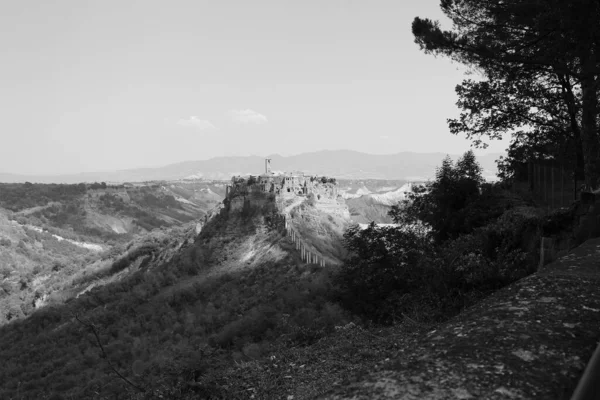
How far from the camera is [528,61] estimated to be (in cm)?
1195

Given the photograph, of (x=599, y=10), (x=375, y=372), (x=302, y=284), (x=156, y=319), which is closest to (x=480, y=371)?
(x=375, y=372)

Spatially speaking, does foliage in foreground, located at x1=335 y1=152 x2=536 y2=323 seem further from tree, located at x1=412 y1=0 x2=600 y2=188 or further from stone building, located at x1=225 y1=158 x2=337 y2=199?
stone building, located at x1=225 y1=158 x2=337 y2=199

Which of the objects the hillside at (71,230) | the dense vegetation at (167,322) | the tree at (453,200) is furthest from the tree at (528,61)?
the hillside at (71,230)

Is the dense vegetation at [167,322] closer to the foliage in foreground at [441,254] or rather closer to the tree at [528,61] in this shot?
the foliage in foreground at [441,254]

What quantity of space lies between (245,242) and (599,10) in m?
32.7

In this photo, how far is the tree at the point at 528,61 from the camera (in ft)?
35.5

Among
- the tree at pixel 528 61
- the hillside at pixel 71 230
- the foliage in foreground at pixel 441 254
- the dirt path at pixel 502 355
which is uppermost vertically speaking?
the tree at pixel 528 61

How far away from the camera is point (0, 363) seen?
104 ft

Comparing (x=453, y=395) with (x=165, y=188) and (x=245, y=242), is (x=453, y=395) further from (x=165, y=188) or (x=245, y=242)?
(x=165, y=188)

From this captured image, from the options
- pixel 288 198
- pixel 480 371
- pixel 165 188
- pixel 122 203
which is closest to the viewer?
pixel 480 371

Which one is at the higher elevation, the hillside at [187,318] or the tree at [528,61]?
the tree at [528,61]

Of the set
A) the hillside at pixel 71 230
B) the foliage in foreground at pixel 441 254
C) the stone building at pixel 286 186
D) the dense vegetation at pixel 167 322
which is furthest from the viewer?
the hillside at pixel 71 230

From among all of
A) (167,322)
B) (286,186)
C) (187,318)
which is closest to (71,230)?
(286,186)

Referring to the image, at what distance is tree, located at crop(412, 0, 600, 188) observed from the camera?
10.8 metres
